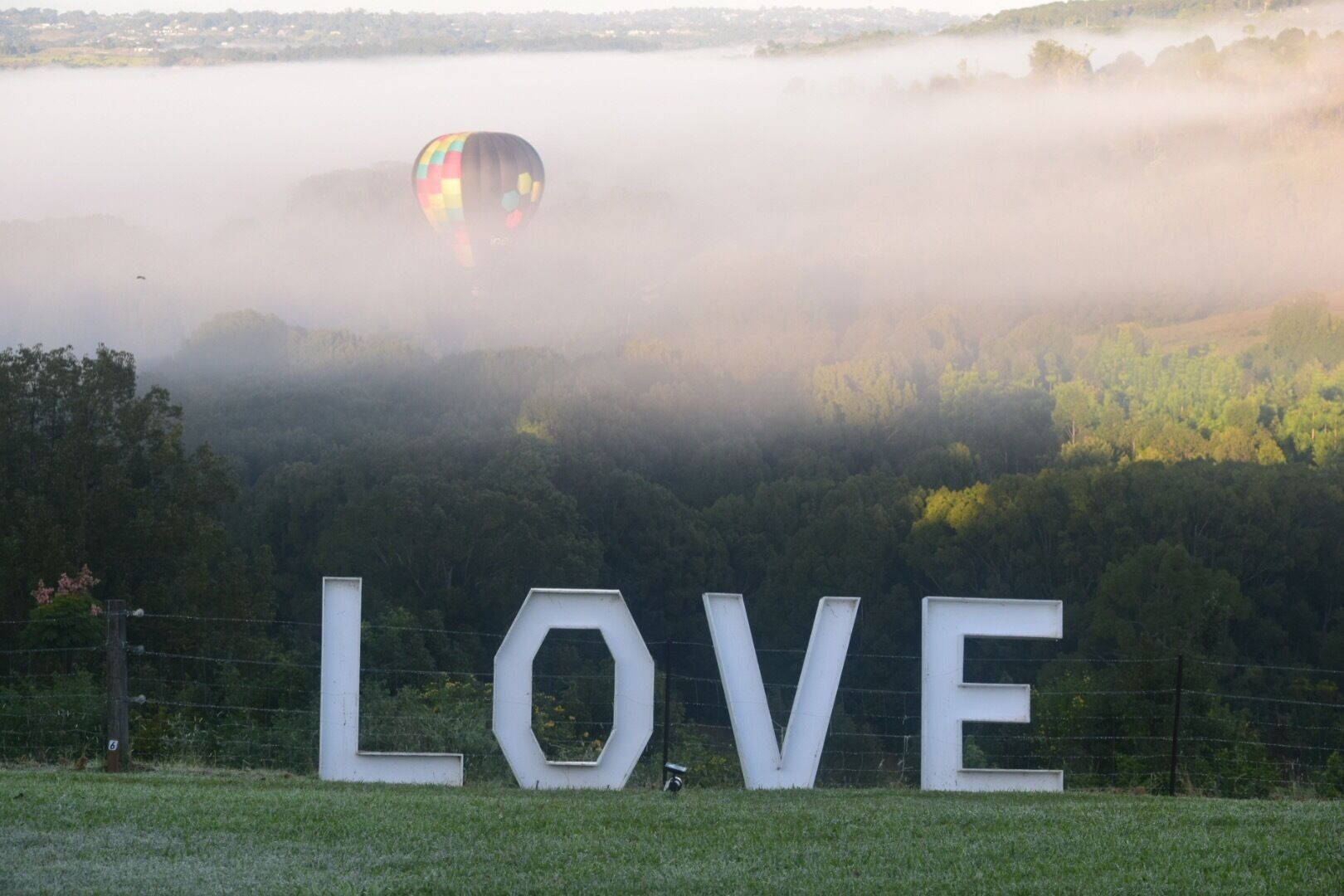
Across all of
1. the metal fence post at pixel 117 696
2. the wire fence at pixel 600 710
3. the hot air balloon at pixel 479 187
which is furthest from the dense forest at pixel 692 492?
the metal fence post at pixel 117 696

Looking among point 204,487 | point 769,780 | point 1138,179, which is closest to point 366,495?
point 204,487

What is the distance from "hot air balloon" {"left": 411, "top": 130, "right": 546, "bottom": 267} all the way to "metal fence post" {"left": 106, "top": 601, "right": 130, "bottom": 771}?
57.4m

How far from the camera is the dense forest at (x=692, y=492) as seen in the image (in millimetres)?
45156

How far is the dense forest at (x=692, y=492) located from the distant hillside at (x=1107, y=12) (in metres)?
62.7

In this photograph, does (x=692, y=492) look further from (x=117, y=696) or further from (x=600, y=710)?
(x=117, y=696)

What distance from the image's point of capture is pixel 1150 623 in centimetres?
6009

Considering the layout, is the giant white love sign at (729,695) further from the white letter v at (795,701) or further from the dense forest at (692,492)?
the dense forest at (692,492)

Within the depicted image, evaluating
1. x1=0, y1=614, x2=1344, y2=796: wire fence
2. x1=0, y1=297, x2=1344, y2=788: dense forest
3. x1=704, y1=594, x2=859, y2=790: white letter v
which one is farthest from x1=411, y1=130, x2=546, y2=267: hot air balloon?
x1=704, y1=594, x2=859, y2=790: white letter v

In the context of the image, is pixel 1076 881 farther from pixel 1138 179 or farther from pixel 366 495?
pixel 1138 179

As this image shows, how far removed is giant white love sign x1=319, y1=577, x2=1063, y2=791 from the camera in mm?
15305

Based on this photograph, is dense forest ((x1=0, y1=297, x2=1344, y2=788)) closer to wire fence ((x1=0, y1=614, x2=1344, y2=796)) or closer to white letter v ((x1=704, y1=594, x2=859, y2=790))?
wire fence ((x1=0, y1=614, x2=1344, y2=796))

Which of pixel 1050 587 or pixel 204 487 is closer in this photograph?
pixel 204 487

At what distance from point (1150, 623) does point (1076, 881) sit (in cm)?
5252

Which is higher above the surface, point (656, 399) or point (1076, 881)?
point (656, 399)
